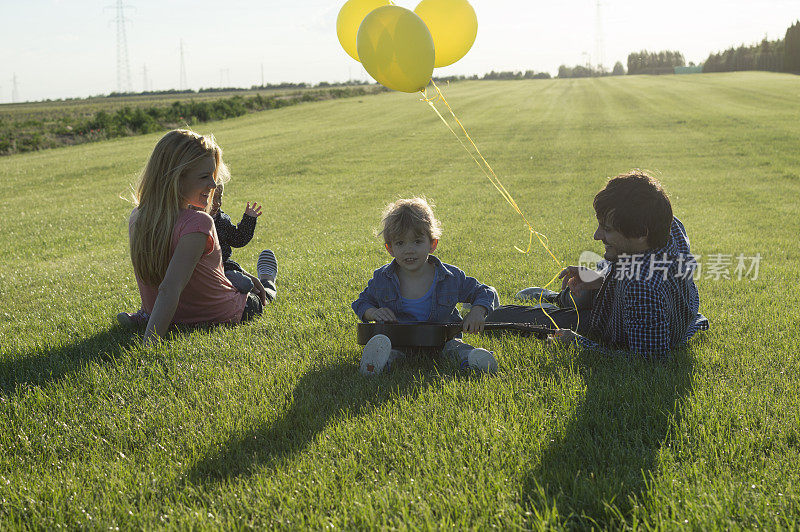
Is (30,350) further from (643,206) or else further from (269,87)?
(269,87)

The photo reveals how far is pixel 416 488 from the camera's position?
2.40 m

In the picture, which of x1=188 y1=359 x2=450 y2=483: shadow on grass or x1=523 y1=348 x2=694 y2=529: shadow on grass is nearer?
x1=523 y1=348 x2=694 y2=529: shadow on grass

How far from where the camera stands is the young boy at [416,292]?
351 centimetres

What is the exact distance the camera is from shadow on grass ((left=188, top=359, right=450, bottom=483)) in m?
2.67

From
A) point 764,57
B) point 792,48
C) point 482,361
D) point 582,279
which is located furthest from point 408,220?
point 764,57

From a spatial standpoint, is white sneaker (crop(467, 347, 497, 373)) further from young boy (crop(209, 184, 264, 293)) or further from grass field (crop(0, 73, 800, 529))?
young boy (crop(209, 184, 264, 293))

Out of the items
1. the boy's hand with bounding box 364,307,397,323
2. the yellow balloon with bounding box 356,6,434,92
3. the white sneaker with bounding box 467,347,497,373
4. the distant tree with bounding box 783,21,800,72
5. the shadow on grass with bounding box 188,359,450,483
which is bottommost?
the shadow on grass with bounding box 188,359,450,483

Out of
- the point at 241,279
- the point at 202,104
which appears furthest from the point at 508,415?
the point at 202,104

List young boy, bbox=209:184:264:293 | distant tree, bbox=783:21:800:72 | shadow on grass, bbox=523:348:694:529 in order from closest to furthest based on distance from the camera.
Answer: shadow on grass, bbox=523:348:694:529 → young boy, bbox=209:184:264:293 → distant tree, bbox=783:21:800:72

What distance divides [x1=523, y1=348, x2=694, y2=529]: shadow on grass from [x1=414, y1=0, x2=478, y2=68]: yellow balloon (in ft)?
8.04

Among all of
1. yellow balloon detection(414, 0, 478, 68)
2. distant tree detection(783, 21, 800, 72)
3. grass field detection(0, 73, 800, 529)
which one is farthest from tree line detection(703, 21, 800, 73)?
yellow balloon detection(414, 0, 478, 68)

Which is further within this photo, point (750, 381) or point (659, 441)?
point (750, 381)

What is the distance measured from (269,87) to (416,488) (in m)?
116

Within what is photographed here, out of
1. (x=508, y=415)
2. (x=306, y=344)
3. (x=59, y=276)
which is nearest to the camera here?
(x=508, y=415)
